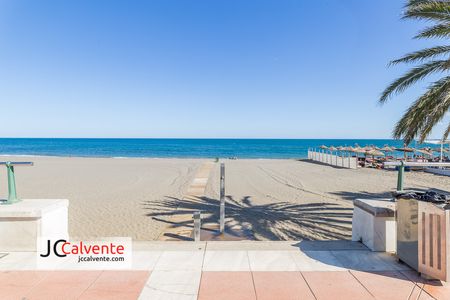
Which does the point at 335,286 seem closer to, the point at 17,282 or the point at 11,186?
the point at 17,282

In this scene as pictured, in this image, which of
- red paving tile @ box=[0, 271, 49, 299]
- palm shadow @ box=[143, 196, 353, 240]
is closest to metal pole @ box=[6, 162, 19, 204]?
red paving tile @ box=[0, 271, 49, 299]

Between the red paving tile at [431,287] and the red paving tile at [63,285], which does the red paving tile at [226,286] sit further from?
the red paving tile at [431,287]

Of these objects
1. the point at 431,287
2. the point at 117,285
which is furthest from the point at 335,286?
the point at 117,285

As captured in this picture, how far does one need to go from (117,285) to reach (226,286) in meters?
1.21

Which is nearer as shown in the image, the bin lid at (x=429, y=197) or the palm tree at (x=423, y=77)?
the bin lid at (x=429, y=197)

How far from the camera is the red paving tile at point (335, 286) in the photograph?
310cm

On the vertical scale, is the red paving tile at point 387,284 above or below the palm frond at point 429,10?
below

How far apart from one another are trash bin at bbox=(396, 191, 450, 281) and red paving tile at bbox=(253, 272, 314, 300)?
1.39 m

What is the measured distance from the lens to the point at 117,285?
130 inches

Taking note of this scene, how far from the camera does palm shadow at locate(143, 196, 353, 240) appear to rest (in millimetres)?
7223

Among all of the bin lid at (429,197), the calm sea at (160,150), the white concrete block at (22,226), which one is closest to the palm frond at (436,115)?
the bin lid at (429,197)

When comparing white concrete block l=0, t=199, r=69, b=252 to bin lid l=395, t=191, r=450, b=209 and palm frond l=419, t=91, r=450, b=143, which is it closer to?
bin lid l=395, t=191, r=450, b=209

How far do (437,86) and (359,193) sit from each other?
6.87 m

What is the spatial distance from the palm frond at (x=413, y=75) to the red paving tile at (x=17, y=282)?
798cm
